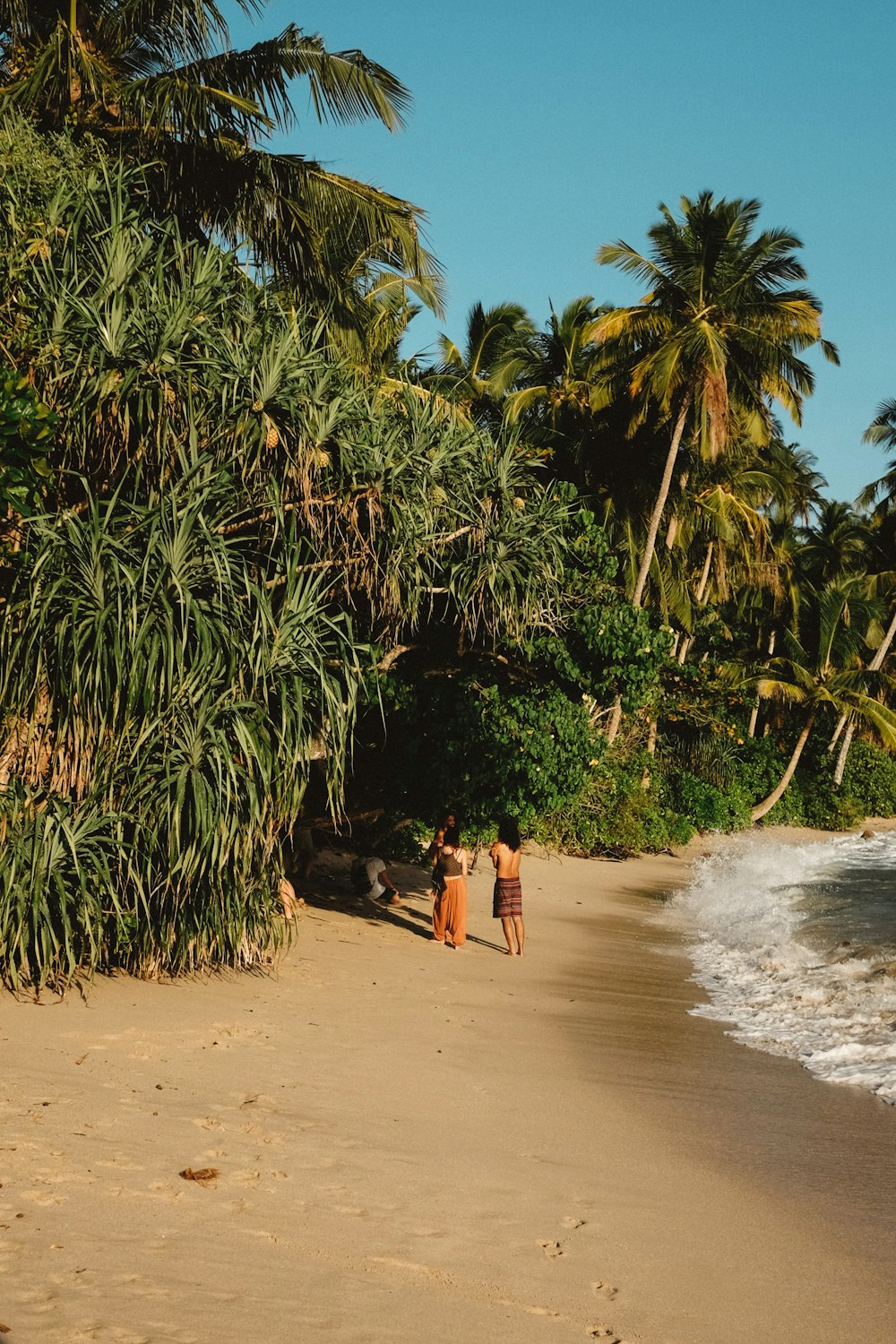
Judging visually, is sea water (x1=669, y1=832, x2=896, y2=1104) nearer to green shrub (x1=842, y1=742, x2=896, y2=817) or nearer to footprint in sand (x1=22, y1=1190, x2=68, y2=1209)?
footprint in sand (x1=22, y1=1190, x2=68, y2=1209)

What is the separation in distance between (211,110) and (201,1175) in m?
11.2

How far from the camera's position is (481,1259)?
4344mm

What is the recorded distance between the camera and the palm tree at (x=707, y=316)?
23.1 meters

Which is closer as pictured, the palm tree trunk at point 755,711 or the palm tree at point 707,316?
the palm tree at point 707,316

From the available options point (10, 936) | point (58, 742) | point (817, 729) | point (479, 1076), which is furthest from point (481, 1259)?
point (817, 729)

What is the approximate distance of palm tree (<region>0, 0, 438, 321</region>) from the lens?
12.1 m

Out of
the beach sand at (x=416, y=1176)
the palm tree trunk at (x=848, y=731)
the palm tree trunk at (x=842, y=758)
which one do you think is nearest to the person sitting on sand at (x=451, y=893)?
the beach sand at (x=416, y=1176)

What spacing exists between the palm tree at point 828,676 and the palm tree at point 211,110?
2239 cm

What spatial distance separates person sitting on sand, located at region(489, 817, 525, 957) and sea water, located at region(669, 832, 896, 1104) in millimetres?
1936

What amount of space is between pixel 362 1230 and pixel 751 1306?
149 cm

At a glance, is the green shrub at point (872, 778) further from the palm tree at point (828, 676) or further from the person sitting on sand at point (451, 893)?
the person sitting on sand at point (451, 893)

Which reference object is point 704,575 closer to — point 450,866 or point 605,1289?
point 450,866

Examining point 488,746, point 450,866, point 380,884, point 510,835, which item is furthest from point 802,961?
point 380,884

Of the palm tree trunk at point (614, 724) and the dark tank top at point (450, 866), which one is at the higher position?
the palm tree trunk at point (614, 724)
